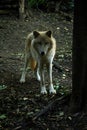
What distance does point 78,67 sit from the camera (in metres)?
6.16

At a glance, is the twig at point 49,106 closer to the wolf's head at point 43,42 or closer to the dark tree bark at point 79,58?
the dark tree bark at point 79,58

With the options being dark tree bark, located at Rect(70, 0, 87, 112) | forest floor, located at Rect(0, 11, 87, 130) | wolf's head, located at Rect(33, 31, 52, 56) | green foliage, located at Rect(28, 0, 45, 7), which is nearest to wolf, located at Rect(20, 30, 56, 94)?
wolf's head, located at Rect(33, 31, 52, 56)

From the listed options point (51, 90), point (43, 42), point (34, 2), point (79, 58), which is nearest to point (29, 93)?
point (51, 90)

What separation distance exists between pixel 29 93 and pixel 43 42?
1.17 m

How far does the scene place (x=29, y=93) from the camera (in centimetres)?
798

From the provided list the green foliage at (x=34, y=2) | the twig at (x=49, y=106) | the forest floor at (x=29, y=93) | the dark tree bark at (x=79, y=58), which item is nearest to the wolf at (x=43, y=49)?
the forest floor at (x=29, y=93)

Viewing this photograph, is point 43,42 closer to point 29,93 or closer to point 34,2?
point 29,93

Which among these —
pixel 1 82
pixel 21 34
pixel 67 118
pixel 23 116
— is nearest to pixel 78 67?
pixel 67 118

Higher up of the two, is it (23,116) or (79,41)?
(79,41)

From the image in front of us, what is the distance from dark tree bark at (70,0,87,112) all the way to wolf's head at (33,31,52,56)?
5.69 ft

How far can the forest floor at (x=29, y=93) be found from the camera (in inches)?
245

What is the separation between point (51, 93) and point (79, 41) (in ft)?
7.25

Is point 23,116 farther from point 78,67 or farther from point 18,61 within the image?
point 18,61

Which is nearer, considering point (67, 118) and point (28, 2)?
point (67, 118)
